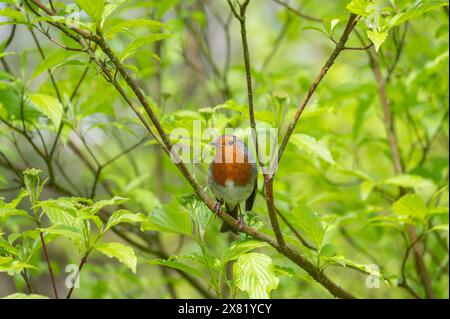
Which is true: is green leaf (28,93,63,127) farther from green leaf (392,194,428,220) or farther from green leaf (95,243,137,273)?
green leaf (392,194,428,220)

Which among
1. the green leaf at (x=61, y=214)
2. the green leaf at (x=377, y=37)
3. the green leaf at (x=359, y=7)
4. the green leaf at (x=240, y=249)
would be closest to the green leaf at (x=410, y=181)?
the green leaf at (x=240, y=249)

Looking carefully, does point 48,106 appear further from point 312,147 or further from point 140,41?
point 312,147

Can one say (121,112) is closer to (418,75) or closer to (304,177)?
(304,177)

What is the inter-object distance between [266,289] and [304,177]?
2534mm

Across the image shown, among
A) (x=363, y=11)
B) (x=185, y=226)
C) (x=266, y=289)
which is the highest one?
(x=363, y=11)

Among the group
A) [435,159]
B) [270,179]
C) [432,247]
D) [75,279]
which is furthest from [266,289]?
[432,247]

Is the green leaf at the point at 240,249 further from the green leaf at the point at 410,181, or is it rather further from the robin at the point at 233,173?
the green leaf at the point at 410,181

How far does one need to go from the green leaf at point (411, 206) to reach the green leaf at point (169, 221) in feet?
3.36

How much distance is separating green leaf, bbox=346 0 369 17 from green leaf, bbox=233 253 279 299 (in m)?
0.89

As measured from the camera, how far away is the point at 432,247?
13.5 ft

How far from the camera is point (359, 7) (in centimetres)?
171

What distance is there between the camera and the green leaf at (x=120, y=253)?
74.6 inches

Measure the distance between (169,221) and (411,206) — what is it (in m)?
1.20

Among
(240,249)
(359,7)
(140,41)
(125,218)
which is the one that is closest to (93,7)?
(140,41)
